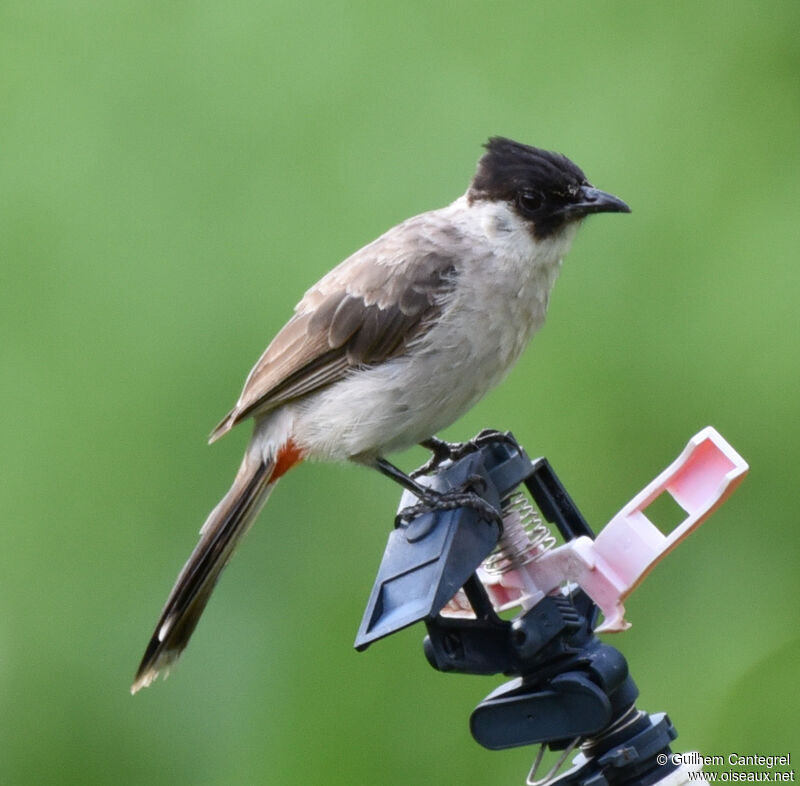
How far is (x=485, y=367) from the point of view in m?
2.96

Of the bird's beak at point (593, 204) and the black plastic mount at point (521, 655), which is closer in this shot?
the black plastic mount at point (521, 655)

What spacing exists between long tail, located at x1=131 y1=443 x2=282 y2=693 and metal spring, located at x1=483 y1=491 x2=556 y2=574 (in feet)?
3.11

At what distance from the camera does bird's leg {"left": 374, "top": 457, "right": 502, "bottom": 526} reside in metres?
2.08

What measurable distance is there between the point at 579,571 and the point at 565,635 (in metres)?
0.10

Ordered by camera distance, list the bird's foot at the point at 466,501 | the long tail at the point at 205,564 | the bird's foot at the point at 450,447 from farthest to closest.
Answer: the long tail at the point at 205,564 → the bird's foot at the point at 450,447 → the bird's foot at the point at 466,501

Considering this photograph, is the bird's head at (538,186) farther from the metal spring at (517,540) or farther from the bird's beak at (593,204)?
the metal spring at (517,540)

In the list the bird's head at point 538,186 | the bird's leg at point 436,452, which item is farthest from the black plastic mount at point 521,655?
the bird's head at point 538,186

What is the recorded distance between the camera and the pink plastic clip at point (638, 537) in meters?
1.87

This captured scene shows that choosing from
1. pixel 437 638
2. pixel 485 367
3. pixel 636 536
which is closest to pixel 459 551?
pixel 437 638

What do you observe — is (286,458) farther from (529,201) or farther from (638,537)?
(638,537)

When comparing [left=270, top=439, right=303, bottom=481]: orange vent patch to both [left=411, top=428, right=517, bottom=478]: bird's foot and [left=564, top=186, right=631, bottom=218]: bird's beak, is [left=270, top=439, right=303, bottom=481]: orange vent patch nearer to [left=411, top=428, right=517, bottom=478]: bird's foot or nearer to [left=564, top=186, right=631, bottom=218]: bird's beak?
[left=411, top=428, right=517, bottom=478]: bird's foot

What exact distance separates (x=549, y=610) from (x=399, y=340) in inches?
47.2

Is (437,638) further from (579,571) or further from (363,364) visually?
(363,364)

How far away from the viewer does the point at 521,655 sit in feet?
6.51
